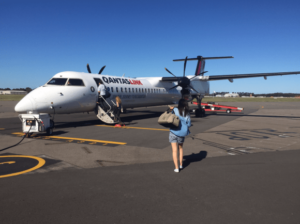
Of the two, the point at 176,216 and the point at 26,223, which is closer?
the point at 26,223

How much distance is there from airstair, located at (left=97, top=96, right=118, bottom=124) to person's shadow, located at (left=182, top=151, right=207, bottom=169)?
288 inches

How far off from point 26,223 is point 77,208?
0.77 meters

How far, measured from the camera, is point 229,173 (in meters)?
5.49

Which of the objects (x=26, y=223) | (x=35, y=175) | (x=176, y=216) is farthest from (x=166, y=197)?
(x=35, y=175)

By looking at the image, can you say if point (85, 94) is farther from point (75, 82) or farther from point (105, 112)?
point (105, 112)

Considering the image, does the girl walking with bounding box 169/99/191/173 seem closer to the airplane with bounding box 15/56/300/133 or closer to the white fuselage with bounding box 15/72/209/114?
the airplane with bounding box 15/56/300/133

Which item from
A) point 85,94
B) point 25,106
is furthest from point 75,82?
point 25,106

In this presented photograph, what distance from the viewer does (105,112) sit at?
45.8 ft

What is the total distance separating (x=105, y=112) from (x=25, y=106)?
4.58 meters

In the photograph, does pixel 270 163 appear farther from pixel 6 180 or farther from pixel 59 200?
pixel 6 180

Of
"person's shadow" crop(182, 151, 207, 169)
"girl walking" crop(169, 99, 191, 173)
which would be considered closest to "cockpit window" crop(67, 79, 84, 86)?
"person's shadow" crop(182, 151, 207, 169)

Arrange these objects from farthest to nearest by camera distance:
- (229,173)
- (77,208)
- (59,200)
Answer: (229,173)
(59,200)
(77,208)

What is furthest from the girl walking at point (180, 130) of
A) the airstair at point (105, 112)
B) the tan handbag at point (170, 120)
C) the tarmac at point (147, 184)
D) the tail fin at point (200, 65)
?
the tail fin at point (200, 65)

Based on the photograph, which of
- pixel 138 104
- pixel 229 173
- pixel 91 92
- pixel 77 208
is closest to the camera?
pixel 77 208
